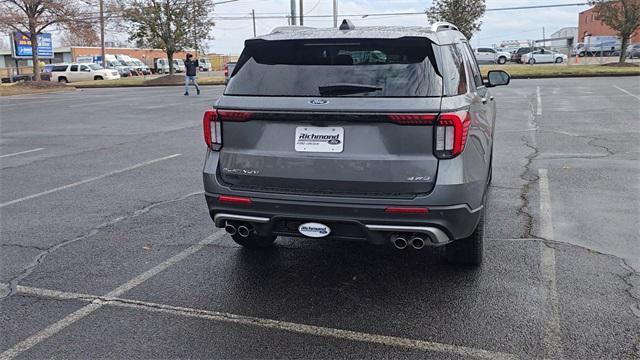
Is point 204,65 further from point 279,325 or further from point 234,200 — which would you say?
point 279,325

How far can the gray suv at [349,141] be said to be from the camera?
138 inches

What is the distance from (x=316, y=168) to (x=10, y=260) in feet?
9.73

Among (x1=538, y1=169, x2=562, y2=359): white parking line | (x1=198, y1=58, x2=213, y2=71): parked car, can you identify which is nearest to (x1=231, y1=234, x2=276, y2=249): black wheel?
(x1=538, y1=169, x2=562, y2=359): white parking line

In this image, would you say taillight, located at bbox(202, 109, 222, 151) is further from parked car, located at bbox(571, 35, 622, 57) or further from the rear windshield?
parked car, located at bbox(571, 35, 622, 57)

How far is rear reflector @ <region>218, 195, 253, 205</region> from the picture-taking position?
3834mm

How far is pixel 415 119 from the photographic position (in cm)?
345

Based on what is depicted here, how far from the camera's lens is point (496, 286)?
13.5ft

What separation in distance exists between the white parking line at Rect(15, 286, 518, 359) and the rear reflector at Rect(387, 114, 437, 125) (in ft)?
4.19

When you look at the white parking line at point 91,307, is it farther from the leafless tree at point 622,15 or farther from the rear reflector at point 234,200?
the leafless tree at point 622,15

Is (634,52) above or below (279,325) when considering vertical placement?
above

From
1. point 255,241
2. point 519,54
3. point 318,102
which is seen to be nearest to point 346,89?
point 318,102

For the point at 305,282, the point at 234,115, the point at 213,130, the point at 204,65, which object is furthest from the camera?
the point at 204,65

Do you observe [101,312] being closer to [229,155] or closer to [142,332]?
[142,332]

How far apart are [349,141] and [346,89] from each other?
0.34m
